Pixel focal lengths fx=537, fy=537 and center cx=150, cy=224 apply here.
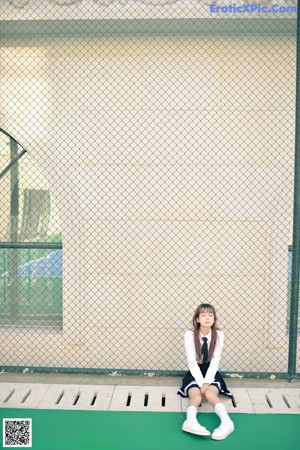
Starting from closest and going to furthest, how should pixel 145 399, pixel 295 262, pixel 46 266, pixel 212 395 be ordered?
1. pixel 212 395
2. pixel 145 399
3. pixel 295 262
4. pixel 46 266

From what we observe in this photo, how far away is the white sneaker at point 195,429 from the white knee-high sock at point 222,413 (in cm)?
13

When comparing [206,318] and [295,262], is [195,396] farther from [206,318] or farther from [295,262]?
[295,262]

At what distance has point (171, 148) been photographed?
4.77 metres

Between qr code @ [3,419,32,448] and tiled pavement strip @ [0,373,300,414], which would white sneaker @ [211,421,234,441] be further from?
qr code @ [3,419,32,448]

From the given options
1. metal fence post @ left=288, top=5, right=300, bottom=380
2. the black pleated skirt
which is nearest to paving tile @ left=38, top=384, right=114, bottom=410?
the black pleated skirt

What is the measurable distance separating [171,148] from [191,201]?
50cm

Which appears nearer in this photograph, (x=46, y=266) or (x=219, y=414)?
(x=219, y=414)

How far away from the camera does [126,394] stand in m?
3.94

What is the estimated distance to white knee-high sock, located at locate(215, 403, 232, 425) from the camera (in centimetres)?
335

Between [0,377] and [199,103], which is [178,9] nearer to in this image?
[199,103]

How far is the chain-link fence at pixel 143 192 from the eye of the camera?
4695 millimetres

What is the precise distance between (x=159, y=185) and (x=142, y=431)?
7.17ft

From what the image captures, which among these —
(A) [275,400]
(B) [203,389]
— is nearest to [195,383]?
(B) [203,389]

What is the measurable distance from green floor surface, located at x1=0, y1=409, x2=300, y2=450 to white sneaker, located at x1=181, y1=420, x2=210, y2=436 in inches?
1.3
